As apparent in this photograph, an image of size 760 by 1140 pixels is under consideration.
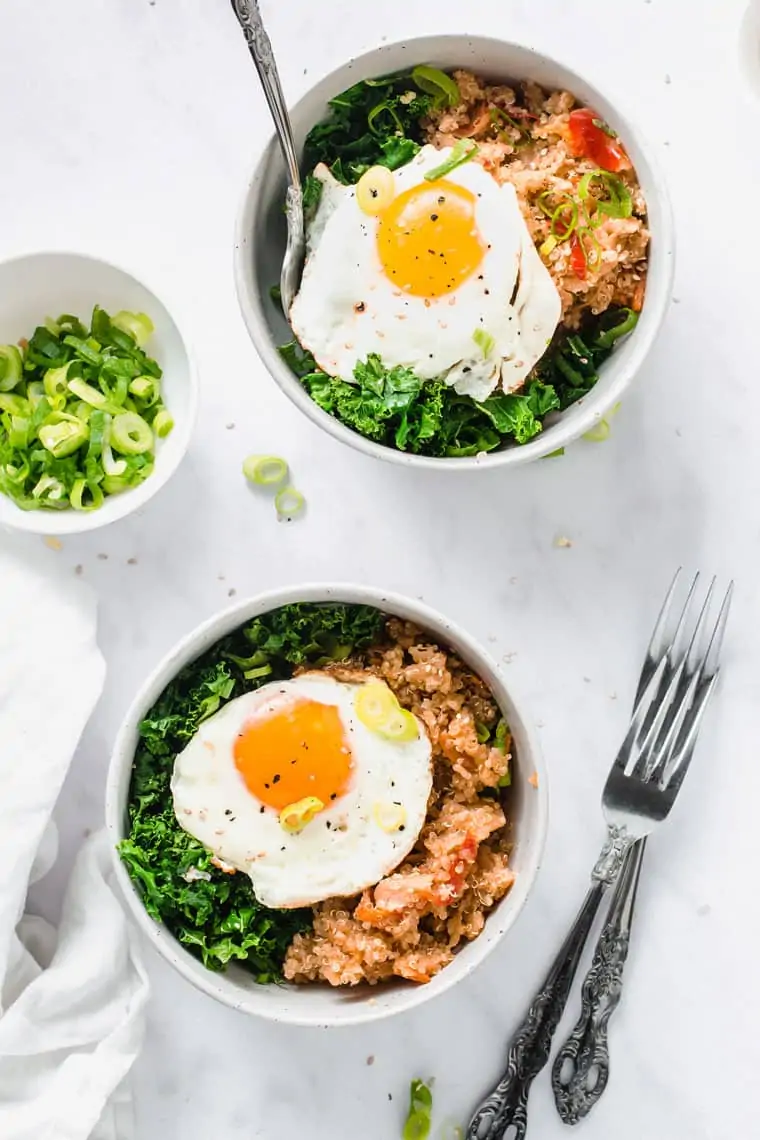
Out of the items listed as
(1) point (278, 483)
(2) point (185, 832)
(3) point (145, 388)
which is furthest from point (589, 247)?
(2) point (185, 832)

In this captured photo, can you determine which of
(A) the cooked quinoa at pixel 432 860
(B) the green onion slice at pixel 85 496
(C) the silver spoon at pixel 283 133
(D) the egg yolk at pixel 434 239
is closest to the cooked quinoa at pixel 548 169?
(D) the egg yolk at pixel 434 239

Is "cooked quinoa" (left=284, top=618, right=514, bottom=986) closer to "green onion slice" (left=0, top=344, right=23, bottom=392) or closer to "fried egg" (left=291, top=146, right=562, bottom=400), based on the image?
"fried egg" (left=291, top=146, right=562, bottom=400)

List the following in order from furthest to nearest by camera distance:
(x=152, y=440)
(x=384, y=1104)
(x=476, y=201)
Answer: (x=384, y=1104), (x=152, y=440), (x=476, y=201)

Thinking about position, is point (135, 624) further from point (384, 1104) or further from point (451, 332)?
point (384, 1104)

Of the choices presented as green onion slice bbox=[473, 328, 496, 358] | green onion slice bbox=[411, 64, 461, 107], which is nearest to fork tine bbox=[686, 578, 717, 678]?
green onion slice bbox=[473, 328, 496, 358]

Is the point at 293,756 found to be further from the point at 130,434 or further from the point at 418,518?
the point at 130,434

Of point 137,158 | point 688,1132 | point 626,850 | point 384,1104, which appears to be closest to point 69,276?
point 137,158

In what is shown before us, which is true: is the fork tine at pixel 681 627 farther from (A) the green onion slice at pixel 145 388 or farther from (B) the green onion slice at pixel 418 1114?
(A) the green onion slice at pixel 145 388
